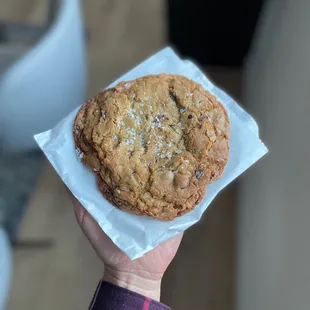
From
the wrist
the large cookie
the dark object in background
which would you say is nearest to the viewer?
the large cookie

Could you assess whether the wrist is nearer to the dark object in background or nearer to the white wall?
the white wall

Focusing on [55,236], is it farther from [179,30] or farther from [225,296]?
[179,30]

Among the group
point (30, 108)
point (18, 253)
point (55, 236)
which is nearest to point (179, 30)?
point (30, 108)

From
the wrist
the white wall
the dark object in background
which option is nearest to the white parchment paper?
the wrist

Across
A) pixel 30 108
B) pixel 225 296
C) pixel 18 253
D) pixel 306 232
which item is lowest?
pixel 225 296

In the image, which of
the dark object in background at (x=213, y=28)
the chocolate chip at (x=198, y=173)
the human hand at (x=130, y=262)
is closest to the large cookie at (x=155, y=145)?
the chocolate chip at (x=198, y=173)

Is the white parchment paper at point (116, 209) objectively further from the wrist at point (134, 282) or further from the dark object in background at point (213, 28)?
the dark object in background at point (213, 28)
